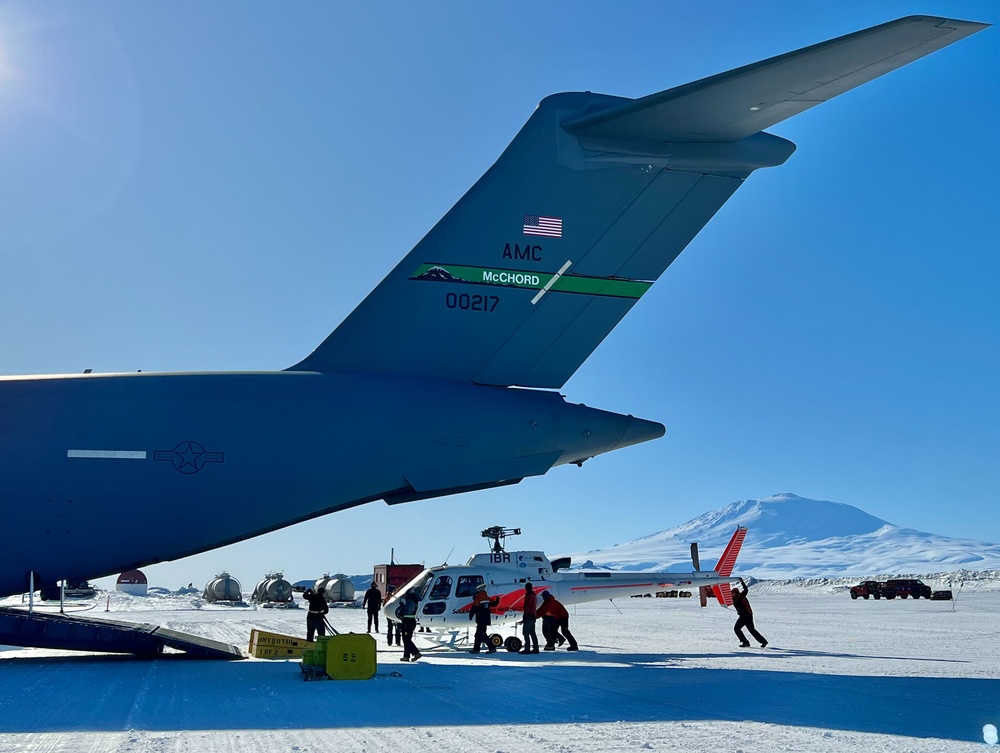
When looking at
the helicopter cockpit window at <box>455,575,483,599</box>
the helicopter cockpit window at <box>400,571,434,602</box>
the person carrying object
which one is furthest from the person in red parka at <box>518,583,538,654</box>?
the helicopter cockpit window at <box>400,571,434,602</box>

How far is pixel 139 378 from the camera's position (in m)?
9.86

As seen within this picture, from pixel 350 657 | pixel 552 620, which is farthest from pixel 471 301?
pixel 552 620

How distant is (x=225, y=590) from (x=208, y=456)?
127ft

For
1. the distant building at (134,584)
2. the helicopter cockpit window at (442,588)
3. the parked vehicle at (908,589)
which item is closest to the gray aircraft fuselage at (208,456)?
the helicopter cockpit window at (442,588)

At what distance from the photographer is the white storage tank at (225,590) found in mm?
45188

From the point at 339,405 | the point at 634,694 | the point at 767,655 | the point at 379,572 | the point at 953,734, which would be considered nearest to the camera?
the point at 953,734

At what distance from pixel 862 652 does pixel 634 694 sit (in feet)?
21.0

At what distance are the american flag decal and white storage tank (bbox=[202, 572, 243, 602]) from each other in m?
39.6

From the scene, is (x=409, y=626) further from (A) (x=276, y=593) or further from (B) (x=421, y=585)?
(A) (x=276, y=593)

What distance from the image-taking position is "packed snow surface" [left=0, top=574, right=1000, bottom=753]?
5.48 m

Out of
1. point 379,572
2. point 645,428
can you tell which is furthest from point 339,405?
point 379,572

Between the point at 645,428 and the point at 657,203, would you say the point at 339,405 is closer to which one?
the point at 645,428

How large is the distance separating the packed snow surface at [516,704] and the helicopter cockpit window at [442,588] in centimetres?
302

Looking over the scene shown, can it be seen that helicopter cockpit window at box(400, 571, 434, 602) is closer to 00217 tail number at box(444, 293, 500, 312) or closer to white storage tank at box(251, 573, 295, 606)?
00217 tail number at box(444, 293, 500, 312)
